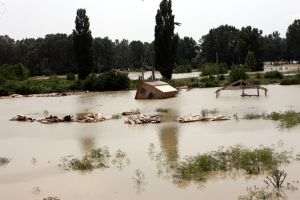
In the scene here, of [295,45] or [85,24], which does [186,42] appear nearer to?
[295,45]

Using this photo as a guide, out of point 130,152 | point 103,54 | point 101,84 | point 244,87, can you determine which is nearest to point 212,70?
point 101,84

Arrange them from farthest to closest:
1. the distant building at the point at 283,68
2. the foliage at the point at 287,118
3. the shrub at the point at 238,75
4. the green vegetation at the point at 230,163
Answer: the distant building at the point at 283,68, the shrub at the point at 238,75, the foliage at the point at 287,118, the green vegetation at the point at 230,163

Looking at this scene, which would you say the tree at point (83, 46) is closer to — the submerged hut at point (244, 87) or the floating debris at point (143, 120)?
the submerged hut at point (244, 87)

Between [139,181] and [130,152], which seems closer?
[139,181]

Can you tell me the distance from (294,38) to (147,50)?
30.2 meters

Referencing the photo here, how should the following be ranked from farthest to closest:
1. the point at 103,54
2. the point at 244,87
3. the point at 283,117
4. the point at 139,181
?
the point at 103,54 → the point at 244,87 → the point at 283,117 → the point at 139,181

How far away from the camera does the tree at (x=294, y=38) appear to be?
100100 mm

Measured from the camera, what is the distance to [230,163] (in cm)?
1238

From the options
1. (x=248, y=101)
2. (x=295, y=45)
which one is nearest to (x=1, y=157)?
(x=248, y=101)

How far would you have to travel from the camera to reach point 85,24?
57188 millimetres

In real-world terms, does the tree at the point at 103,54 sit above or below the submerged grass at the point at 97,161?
above

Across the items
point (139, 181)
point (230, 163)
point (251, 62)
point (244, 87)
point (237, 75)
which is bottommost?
point (139, 181)

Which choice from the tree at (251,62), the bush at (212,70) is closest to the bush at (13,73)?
the bush at (212,70)

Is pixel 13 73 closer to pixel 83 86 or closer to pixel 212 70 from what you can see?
pixel 83 86
